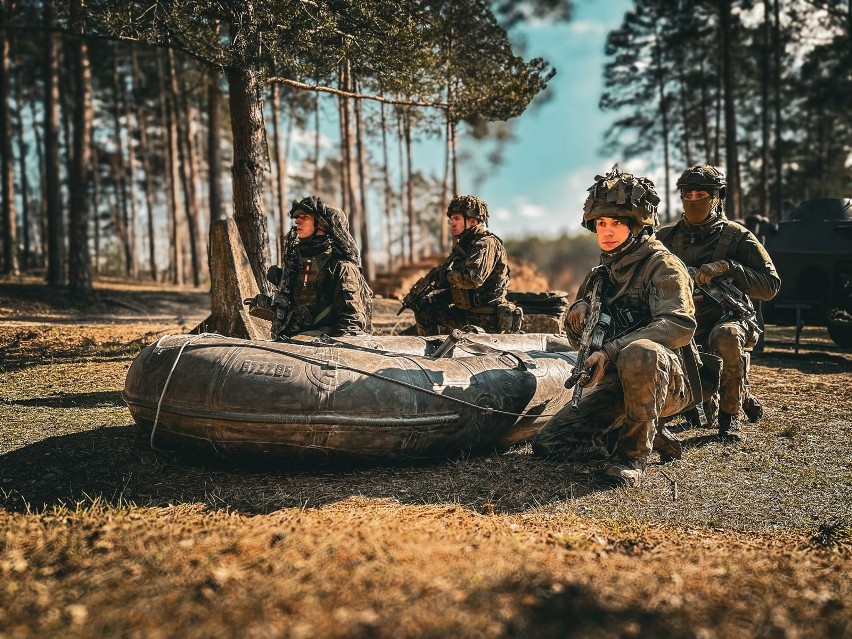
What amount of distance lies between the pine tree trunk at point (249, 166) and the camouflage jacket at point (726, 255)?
16.1 feet

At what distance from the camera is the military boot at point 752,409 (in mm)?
6207

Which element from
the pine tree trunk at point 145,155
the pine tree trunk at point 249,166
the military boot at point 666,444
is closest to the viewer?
the military boot at point 666,444

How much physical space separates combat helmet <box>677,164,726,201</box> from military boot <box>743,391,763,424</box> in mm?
1856

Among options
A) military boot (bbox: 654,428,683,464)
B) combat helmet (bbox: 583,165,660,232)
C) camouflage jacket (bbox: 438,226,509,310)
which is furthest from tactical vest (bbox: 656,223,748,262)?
camouflage jacket (bbox: 438,226,509,310)

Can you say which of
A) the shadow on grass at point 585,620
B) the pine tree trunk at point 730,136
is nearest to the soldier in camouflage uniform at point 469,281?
the shadow on grass at point 585,620

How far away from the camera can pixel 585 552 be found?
11.0 feet

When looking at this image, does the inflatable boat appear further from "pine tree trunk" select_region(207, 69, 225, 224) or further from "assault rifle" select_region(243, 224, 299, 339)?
"pine tree trunk" select_region(207, 69, 225, 224)

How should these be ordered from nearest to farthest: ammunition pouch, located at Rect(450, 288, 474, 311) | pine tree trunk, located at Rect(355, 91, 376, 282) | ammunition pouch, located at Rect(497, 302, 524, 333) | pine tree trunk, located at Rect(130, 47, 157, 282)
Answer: ammunition pouch, located at Rect(497, 302, 524, 333) < ammunition pouch, located at Rect(450, 288, 474, 311) < pine tree trunk, located at Rect(355, 91, 376, 282) < pine tree trunk, located at Rect(130, 47, 157, 282)

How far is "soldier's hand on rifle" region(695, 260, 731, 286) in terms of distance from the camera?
5.71m

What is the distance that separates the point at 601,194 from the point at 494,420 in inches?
69.4

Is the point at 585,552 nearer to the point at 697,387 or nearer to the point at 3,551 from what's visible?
the point at 697,387

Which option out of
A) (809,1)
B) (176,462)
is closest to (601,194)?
(176,462)

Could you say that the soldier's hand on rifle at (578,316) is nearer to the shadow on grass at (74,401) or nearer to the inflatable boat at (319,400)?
the inflatable boat at (319,400)

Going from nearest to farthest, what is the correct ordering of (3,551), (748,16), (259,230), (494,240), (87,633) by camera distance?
(87,633) < (3,551) < (494,240) < (259,230) < (748,16)
